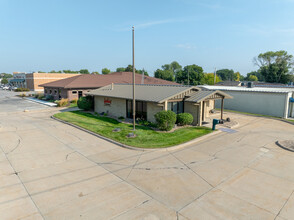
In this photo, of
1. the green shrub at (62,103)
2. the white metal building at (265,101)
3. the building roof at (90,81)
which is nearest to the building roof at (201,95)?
the white metal building at (265,101)

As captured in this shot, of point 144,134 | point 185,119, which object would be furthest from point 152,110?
point 144,134

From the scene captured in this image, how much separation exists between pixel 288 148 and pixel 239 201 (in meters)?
8.48

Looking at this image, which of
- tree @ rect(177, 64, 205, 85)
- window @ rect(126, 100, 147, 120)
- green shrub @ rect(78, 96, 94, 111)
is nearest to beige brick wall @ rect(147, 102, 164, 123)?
window @ rect(126, 100, 147, 120)

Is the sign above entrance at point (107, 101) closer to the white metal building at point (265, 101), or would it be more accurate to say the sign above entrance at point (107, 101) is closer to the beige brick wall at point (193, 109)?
the beige brick wall at point (193, 109)

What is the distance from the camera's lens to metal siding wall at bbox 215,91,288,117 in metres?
25.4

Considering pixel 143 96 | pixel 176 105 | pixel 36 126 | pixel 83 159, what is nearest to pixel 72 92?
pixel 36 126

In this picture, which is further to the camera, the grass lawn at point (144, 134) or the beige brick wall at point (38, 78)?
the beige brick wall at point (38, 78)

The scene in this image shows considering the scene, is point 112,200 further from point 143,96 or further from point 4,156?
point 143,96

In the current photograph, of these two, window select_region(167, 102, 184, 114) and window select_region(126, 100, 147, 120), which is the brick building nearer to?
window select_region(126, 100, 147, 120)

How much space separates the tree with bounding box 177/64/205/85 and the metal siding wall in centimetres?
3616

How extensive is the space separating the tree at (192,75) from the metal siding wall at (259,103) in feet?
119

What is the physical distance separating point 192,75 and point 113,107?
48.0 metres

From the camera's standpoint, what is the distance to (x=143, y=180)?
930 cm

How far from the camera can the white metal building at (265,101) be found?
82.6ft
